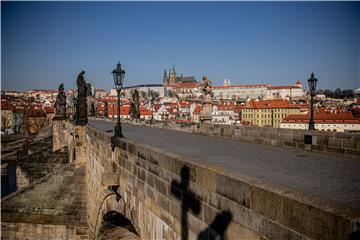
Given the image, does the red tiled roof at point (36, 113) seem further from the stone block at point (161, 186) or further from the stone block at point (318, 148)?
the stone block at point (161, 186)

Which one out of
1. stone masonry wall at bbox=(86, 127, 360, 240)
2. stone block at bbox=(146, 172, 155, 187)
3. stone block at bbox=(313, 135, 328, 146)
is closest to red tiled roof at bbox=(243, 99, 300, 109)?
stone block at bbox=(313, 135, 328, 146)

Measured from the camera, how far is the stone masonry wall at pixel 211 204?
2.02 meters

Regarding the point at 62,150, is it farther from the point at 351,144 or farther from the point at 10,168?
the point at 351,144

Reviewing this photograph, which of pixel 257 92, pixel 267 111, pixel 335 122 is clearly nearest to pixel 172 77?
pixel 257 92

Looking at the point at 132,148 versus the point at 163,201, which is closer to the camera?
the point at 163,201

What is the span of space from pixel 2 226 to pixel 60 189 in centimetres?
257

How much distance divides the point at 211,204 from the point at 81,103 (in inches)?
556

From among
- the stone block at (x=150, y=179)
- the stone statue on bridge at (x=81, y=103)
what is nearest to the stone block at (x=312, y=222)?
the stone block at (x=150, y=179)

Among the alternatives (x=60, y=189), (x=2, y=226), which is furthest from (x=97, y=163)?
(x=2, y=226)

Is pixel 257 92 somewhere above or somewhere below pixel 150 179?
above

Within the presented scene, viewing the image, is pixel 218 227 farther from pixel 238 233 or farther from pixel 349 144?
pixel 349 144

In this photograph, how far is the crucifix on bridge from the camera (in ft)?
11.5

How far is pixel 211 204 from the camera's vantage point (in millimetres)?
3170

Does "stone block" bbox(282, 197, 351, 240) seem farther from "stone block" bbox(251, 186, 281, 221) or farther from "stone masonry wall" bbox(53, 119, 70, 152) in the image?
"stone masonry wall" bbox(53, 119, 70, 152)
